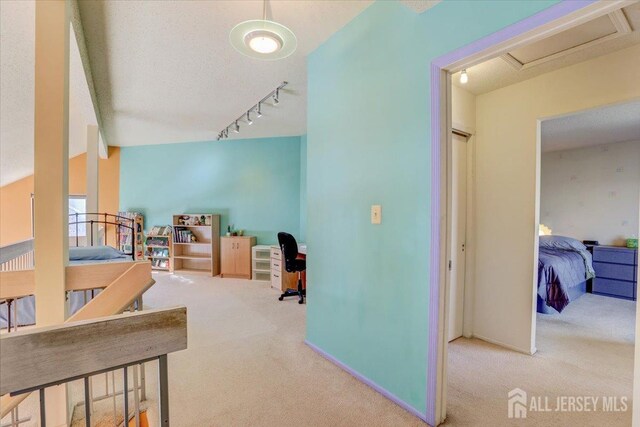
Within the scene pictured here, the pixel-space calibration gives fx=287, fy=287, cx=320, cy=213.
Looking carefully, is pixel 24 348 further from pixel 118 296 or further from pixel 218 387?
→ pixel 218 387

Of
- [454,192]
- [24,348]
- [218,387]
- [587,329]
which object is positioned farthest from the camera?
[587,329]

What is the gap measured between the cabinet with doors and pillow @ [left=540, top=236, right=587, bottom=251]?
4.85 meters

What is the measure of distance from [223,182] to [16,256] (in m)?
3.26

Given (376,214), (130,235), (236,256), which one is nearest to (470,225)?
(376,214)

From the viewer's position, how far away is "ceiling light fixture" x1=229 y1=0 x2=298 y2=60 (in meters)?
1.51

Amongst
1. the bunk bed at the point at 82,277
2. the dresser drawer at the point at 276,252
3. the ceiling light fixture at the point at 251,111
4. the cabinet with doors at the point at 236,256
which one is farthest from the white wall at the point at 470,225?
the cabinet with doors at the point at 236,256

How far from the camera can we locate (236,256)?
17.7ft

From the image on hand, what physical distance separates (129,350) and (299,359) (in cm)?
191

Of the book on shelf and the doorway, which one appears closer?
the doorway

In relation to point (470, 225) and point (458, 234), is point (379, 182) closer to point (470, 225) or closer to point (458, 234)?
point (458, 234)

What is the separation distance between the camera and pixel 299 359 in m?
2.44

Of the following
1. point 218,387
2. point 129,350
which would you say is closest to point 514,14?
point 129,350

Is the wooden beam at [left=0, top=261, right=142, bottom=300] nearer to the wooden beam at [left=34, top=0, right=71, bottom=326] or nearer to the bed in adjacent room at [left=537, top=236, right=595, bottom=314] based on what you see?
the wooden beam at [left=34, top=0, right=71, bottom=326]

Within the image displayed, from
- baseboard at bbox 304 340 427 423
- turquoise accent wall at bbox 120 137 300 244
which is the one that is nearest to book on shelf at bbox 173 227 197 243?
turquoise accent wall at bbox 120 137 300 244
